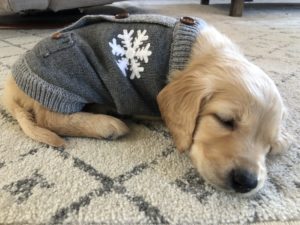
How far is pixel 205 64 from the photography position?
91 cm

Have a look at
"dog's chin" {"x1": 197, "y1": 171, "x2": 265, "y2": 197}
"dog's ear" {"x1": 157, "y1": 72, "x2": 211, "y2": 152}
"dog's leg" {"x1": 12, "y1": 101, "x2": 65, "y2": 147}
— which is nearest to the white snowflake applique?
"dog's ear" {"x1": 157, "y1": 72, "x2": 211, "y2": 152}

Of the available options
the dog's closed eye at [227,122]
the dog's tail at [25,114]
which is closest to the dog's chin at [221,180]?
the dog's closed eye at [227,122]

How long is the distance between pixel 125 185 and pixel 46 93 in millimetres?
363

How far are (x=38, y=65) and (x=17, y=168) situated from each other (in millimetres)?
304

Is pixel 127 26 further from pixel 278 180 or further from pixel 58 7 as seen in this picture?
pixel 58 7

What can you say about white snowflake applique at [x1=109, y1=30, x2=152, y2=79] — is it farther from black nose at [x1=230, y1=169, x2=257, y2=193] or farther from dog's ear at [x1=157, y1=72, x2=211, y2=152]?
black nose at [x1=230, y1=169, x2=257, y2=193]

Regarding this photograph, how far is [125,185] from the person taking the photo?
81 centimetres

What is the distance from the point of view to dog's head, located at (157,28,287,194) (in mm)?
774

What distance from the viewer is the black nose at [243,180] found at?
29.5 inches

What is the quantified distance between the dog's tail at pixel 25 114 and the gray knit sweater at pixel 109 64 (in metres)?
0.06

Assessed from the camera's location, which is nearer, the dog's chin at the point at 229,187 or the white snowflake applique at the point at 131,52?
the dog's chin at the point at 229,187

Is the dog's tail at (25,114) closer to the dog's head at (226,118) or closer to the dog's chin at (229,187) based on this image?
the dog's head at (226,118)

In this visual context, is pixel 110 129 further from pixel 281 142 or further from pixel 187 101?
pixel 281 142

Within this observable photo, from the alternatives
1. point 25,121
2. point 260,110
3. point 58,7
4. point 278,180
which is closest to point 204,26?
point 260,110
